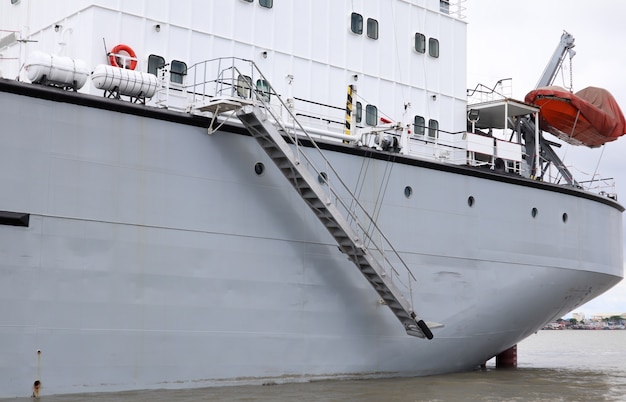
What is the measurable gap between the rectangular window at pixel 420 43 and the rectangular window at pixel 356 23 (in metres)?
1.79

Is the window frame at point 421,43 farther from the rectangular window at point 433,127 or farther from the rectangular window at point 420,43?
the rectangular window at point 433,127

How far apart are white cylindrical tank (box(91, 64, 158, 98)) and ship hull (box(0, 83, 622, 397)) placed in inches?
14.6

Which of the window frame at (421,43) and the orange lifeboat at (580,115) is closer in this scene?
the window frame at (421,43)

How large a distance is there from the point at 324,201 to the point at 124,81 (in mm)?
3929

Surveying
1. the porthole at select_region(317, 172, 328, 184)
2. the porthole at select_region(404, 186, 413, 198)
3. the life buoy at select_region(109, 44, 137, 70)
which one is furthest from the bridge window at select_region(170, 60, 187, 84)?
the porthole at select_region(404, 186, 413, 198)

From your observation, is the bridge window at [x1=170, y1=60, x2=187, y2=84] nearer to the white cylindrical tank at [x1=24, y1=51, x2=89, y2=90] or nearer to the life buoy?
the life buoy

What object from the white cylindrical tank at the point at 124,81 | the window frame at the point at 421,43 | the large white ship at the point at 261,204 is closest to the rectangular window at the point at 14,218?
the large white ship at the point at 261,204

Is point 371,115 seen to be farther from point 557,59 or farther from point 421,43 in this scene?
point 557,59

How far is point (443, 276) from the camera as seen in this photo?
16641 mm

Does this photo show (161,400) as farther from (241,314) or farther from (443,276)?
(443,276)

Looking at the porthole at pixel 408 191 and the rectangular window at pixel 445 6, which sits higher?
the rectangular window at pixel 445 6

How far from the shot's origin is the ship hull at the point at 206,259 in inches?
468

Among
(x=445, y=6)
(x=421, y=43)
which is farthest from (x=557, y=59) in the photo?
(x=421, y=43)

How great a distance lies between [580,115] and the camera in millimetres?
20500
